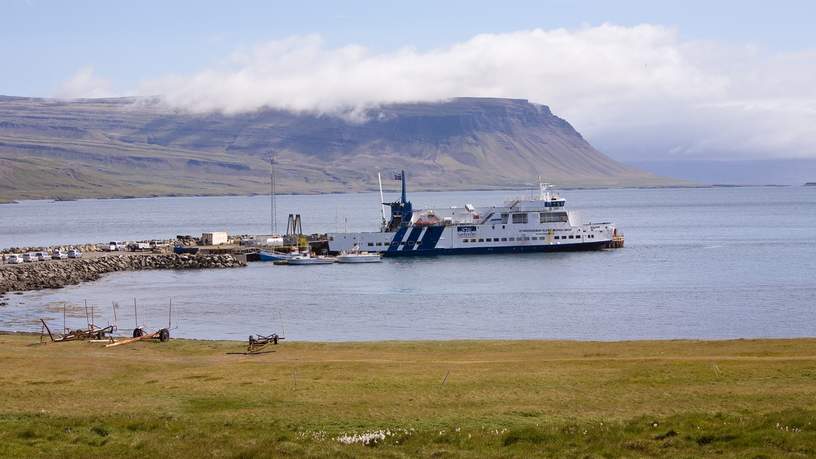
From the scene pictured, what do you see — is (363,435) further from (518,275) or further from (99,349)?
(518,275)

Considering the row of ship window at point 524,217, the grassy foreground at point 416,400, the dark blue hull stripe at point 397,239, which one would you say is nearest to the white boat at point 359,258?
the dark blue hull stripe at point 397,239

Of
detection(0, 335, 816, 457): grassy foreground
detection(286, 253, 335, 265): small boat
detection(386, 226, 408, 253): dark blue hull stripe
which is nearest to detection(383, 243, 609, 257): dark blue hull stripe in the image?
detection(386, 226, 408, 253): dark blue hull stripe

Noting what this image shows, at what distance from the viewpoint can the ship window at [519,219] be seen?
108 meters

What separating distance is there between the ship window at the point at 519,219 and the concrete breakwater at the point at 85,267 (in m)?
28.5

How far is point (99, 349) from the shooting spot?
132ft

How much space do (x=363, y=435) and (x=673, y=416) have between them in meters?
6.95

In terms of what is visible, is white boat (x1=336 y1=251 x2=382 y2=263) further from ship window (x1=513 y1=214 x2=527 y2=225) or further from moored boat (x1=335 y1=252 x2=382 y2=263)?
ship window (x1=513 y1=214 x2=527 y2=225)

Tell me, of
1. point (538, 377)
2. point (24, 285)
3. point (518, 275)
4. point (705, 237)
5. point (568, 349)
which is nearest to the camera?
point (538, 377)

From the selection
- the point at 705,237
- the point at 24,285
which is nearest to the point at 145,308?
the point at 24,285

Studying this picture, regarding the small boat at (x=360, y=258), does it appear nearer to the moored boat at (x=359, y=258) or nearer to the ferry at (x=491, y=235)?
the moored boat at (x=359, y=258)

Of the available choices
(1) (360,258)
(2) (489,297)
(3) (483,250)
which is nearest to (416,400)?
(2) (489,297)

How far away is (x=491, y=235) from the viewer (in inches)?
4259

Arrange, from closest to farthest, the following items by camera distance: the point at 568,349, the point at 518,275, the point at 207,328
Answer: the point at 568,349 < the point at 207,328 < the point at 518,275

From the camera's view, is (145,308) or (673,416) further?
(145,308)
